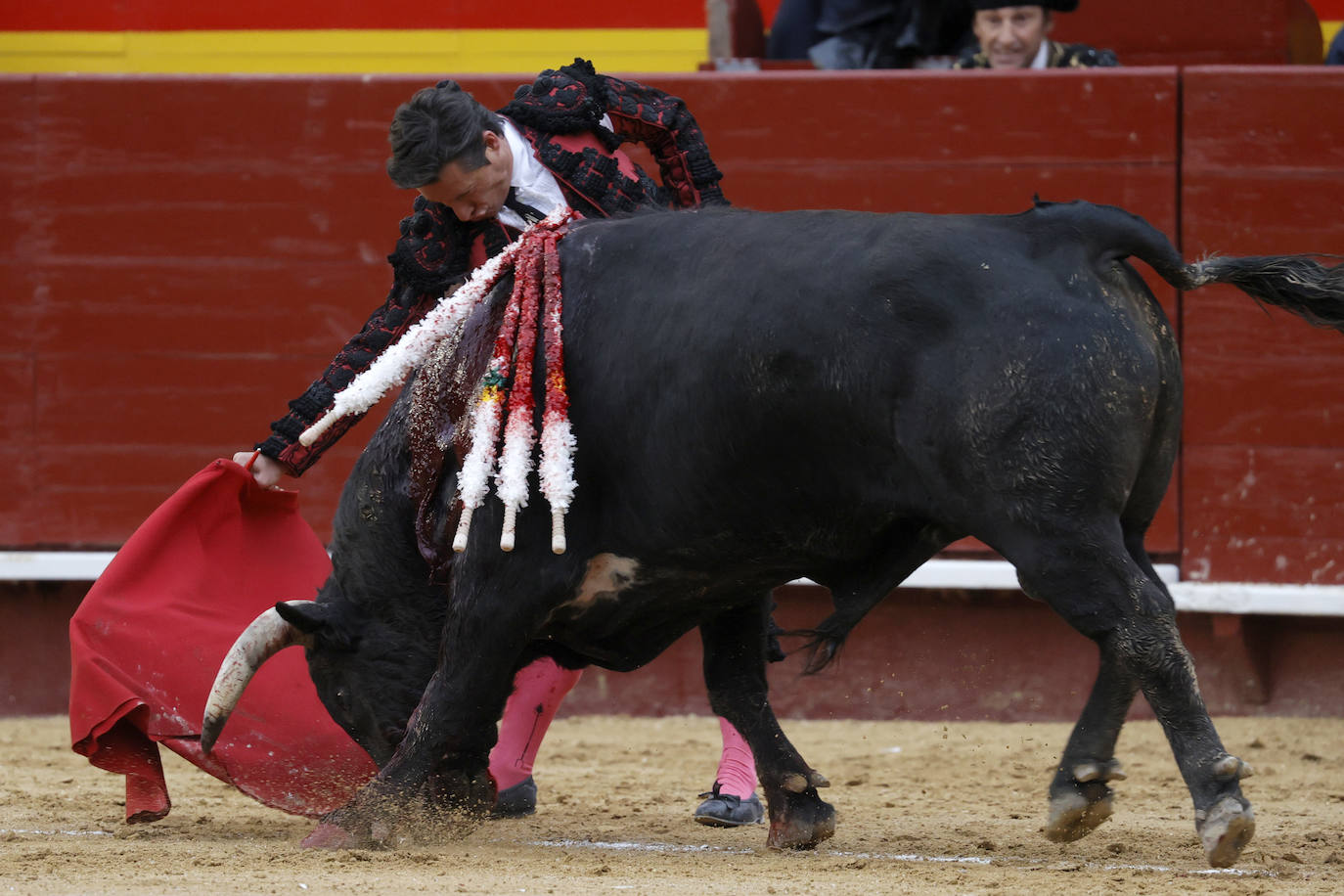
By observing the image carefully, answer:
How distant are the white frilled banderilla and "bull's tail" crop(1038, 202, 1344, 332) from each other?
2.99ft

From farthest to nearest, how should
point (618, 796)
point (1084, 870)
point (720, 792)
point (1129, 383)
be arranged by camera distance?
point (618, 796)
point (720, 792)
point (1084, 870)
point (1129, 383)

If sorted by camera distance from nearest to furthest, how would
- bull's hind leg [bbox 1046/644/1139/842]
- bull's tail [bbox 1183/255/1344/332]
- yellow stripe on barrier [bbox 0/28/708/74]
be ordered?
bull's hind leg [bbox 1046/644/1139/842] → bull's tail [bbox 1183/255/1344/332] → yellow stripe on barrier [bbox 0/28/708/74]

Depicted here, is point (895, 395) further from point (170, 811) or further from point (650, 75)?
point (650, 75)

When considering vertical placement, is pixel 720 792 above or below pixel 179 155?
below

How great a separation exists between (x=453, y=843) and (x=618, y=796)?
87cm

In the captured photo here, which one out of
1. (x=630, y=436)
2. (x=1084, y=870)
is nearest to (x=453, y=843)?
(x=630, y=436)

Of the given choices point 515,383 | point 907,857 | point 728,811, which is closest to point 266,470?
point 515,383

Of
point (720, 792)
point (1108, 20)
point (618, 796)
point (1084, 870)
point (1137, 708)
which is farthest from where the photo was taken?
point (1108, 20)

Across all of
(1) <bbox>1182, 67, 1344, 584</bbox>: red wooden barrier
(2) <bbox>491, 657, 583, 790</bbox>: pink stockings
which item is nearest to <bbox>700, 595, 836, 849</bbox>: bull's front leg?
(2) <bbox>491, 657, 583, 790</bbox>: pink stockings

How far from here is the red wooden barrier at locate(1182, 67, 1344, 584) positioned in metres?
5.11

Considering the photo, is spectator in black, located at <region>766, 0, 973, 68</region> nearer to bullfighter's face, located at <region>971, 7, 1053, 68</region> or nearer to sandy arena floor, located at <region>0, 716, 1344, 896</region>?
bullfighter's face, located at <region>971, 7, 1053, 68</region>

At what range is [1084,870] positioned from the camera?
A: 318cm

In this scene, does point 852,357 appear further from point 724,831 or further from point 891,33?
point 891,33

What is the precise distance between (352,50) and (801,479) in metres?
4.47
